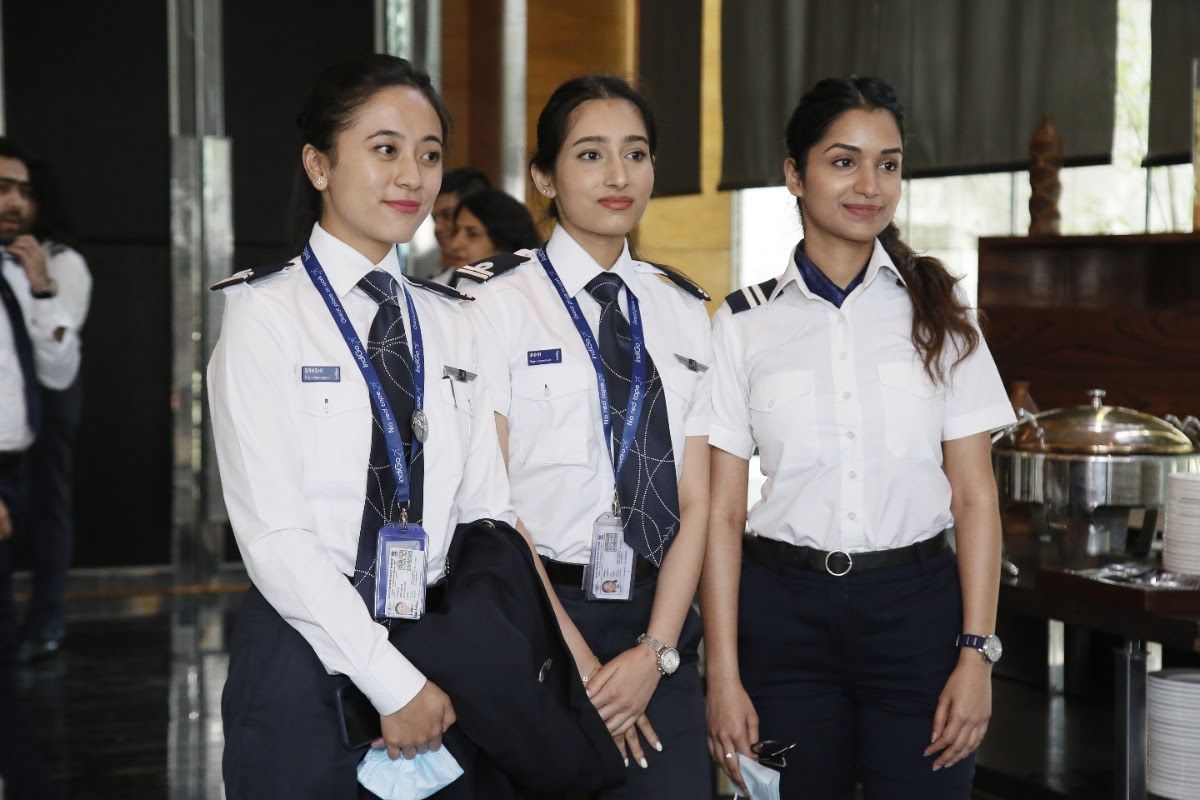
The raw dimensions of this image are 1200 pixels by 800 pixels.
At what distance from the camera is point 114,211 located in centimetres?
626

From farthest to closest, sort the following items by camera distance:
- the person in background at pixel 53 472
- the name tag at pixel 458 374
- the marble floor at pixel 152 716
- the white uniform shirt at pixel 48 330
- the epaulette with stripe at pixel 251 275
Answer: the person in background at pixel 53 472 → the white uniform shirt at pixel 48 330 → the marble floor at pixel 152 716 → the name tag at pixel 458 374 → the epaulette with stripe at pixel 251 275

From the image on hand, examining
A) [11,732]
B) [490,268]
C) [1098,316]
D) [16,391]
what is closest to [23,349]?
[16,391]

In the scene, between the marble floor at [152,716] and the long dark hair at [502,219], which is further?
the long dark hair at [502,219]

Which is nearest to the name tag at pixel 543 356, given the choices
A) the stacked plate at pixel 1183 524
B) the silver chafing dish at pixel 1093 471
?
the silver chafing dish at pixel 1093 471

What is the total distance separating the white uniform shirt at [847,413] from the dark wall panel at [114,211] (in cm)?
473

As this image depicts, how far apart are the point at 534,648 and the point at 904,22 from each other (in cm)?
403

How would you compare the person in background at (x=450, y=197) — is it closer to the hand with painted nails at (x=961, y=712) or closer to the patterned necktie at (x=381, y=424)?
the patterned necktie at (x=381, y=424)

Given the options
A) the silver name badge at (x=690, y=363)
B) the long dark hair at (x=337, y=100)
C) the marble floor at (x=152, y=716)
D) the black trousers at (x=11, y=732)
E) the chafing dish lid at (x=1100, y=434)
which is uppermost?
the long dark hair at (x=337, y=100)

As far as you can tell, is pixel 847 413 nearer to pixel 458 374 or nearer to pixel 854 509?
pixel 854 509

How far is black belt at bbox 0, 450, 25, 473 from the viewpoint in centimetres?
331

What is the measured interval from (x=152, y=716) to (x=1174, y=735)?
302cm

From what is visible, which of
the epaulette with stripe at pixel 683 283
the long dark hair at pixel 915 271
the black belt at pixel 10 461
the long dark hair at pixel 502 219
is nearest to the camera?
the long dark hair at pixel 915 271

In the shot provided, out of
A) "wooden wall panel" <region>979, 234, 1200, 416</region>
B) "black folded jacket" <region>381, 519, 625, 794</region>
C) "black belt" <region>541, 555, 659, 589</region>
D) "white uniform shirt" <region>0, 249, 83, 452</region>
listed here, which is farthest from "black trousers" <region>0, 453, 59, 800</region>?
"wooden wall panel" <region>979, 234, 1200, 416</region>

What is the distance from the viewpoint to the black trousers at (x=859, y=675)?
80.7 inches
